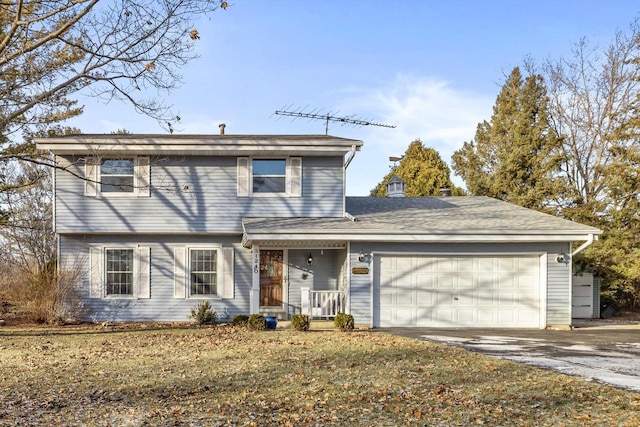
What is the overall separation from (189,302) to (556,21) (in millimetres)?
14208

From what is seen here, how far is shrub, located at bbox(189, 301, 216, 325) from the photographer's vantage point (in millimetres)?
14719

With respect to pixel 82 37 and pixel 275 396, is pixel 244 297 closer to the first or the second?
pixel 82 37

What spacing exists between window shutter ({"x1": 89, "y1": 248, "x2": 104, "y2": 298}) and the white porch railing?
20.3ft

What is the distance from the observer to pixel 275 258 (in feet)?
51.6

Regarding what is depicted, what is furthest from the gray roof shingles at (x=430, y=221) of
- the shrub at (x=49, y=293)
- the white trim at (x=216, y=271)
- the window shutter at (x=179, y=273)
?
the shrub at (x=49, y=293)

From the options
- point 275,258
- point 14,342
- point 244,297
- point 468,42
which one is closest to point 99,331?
point 14,342

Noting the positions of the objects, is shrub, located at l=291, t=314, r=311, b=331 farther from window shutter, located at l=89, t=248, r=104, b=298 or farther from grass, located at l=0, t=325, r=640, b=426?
window shutter, located at l=89, t=248, r=104, b=298

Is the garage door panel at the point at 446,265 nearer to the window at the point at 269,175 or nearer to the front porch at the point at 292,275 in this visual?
the front porch at the point at 292,275

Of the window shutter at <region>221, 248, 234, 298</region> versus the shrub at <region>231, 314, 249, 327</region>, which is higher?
the window shutter at <region>221, 248, 234, 298</region>

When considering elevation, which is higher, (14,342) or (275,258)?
(275,258)

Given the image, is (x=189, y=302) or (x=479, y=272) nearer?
(x=479, y=272)

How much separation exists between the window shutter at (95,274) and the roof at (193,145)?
304 centimetres

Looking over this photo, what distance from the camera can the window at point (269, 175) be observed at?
15.4 m

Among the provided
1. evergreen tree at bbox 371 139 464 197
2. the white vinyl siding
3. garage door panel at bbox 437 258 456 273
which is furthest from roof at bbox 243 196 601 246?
evergreen tree at bbox 371 139 464 197
